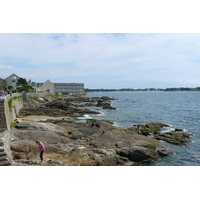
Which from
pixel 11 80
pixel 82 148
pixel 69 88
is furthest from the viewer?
pixel 69 88

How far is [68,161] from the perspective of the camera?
43.6 ft

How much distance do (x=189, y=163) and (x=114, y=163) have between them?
6.92m

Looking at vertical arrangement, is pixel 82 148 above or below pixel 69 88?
below

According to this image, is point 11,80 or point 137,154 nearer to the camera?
point 137,154

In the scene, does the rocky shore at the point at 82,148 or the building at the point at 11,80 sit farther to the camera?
the building at the point at 11,80

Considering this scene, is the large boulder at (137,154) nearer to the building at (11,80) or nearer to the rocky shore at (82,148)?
the rocky shore at (82,148)

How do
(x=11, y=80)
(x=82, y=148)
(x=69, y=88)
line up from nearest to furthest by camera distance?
(x=82, y=148)
(x=11, y=80)
(x=69, y=88)

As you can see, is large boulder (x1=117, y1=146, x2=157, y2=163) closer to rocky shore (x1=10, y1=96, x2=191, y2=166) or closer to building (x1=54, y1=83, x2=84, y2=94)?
rocky shore (x1=10, y1=96, x2=191, y2=166)

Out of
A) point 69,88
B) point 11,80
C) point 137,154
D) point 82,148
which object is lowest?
point 137,154

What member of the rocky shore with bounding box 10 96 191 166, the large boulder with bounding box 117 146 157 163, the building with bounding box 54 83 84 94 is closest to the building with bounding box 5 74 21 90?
the building with bounding box 54 83 84 94

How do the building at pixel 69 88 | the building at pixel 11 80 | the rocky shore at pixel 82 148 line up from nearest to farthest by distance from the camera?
the rocky shore at pixel 82 148
the building at pixel 11 80
the building at pixel 69 88

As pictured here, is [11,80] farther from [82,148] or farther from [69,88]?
[82,148]

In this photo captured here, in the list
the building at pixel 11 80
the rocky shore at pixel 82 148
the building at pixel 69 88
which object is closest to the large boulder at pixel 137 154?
the rocky shore at pixel 82 148

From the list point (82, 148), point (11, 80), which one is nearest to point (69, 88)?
point (11, 80)
